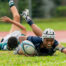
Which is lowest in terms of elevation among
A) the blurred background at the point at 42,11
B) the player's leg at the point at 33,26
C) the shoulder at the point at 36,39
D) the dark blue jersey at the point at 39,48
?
the dark blue jersey at the point at 39,48

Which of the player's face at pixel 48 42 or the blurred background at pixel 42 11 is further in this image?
the blurred background at pixel 42 11

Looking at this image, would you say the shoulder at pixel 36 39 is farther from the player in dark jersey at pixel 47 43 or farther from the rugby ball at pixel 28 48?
the rugby ball at pixel 28 48

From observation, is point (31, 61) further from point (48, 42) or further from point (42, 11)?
point (42, 11)

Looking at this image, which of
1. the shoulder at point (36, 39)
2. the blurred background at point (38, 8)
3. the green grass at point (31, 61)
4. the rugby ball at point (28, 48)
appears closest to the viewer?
the green grass at point (31, 61)

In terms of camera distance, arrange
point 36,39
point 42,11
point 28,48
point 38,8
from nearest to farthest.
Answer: point 28,48, point 36,39, point 42,11, point 38,8

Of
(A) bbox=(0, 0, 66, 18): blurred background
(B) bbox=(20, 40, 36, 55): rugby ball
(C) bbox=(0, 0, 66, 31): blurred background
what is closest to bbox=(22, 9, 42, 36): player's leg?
(B) bbox=(20, 40, 36, 55): rugby ball

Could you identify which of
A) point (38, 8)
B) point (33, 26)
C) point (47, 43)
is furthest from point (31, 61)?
point (38, 8)

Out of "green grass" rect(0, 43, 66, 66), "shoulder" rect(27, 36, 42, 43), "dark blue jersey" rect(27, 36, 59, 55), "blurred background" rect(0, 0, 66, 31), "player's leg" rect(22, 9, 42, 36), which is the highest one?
"blurred background" rect(0, 0, 66, 31)

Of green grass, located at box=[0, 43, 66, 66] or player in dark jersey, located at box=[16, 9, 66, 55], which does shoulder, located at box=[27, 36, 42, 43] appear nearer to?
player in dark jersey, located at box=[16, 9, 66, 55]

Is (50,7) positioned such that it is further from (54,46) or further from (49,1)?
(54,46)

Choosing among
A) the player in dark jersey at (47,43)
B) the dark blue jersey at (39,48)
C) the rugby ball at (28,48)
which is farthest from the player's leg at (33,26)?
the rugby ball at (28,48)

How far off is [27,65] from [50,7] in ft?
92.7

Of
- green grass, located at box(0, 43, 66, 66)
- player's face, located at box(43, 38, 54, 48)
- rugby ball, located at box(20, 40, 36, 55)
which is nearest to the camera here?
green grass, located at box(0, 43, 66, 66)

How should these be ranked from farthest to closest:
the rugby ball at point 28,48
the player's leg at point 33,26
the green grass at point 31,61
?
the player's leg at point 33,26, the rugby ball at point 28,48, the green grass at point 31,61
